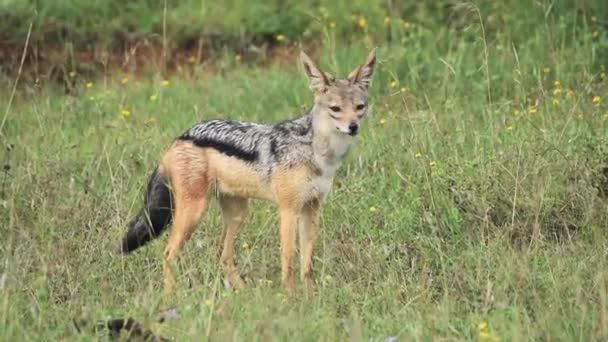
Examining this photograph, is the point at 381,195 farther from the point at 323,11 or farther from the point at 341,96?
the point at 323,11

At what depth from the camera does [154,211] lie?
8.02m

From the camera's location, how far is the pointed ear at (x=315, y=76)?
25.6ft

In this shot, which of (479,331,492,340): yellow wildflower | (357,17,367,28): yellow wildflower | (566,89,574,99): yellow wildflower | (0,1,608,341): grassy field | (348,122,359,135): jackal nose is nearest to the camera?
(479,331,492,340): yellow wildflower

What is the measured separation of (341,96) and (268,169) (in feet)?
1.85

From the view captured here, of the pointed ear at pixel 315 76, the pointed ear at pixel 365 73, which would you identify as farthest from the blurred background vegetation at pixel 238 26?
the pointed ear at pixel 315 76

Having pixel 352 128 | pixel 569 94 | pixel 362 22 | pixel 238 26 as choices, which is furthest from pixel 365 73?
pixel 238 26

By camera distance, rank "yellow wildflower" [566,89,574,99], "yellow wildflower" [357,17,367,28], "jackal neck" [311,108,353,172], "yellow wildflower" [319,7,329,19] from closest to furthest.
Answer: "jackal neck" [311,108,353,172]
"yellow wildflower" [566,89,574,99]
"yellow wildflower" [357,17,367,28]
"yellow wildflower" [319,7,329,19]

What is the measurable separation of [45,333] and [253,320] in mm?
923

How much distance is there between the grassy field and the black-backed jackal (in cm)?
13

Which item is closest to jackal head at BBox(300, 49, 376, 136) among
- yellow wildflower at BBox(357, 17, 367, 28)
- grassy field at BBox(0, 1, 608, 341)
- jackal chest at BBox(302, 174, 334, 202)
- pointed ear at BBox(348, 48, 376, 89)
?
pointed ear at BBox(348, 48, 376, 89)

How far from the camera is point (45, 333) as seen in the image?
6289 mm

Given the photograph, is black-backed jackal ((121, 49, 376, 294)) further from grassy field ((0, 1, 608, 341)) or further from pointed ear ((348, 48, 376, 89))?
grassy field ((0, 1, 608, 341))

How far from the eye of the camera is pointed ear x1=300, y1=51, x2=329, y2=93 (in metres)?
7.80

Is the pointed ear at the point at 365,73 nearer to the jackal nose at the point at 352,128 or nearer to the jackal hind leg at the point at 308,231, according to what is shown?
the jackal nose at the point at 352,128
